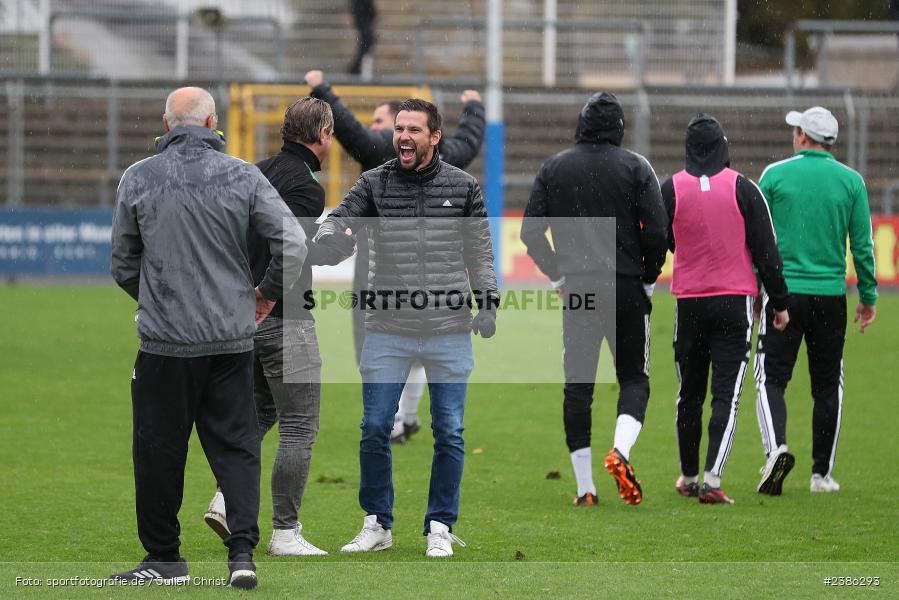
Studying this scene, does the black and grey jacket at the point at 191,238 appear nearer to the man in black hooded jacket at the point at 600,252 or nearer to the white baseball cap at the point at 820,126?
the man in black hooded jacket at the point at 600,252

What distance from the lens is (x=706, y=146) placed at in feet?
25.1

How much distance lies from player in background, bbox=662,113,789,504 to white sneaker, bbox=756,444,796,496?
11.5 inches

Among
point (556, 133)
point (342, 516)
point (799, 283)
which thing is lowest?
point (342, 516)

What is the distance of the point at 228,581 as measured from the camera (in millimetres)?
5500

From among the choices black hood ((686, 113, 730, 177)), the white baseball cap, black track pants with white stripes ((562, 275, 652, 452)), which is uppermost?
the white baseball cap

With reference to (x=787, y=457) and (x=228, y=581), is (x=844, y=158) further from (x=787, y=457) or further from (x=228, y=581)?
(x=228, y=581)

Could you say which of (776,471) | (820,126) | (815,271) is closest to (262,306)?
(776,471)

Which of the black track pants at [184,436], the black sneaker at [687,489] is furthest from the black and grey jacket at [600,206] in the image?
the black track pants at [184,436]

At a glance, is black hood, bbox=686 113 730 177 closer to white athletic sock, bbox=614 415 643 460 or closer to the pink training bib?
the pink training bib

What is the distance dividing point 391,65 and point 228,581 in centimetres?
2127

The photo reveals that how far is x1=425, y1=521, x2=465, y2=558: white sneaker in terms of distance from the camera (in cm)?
620

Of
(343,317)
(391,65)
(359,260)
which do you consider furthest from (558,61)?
(359,260)

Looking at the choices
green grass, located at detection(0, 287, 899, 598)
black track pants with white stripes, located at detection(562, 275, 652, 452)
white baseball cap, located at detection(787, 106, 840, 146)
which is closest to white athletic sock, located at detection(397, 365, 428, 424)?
green grass, located at detection(0, 287, 899, 598)

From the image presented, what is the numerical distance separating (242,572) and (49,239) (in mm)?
17316
